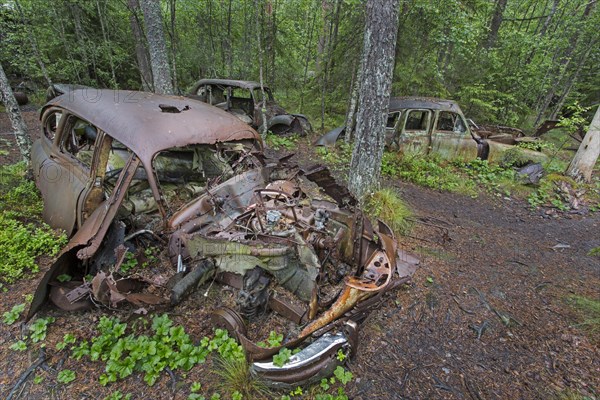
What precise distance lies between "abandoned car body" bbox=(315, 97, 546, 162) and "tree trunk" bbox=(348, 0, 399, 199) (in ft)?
7.47

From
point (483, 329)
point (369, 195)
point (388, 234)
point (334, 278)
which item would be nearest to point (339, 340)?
point (334, 278)

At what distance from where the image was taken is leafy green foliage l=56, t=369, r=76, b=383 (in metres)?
2.17

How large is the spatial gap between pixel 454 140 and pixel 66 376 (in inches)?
296

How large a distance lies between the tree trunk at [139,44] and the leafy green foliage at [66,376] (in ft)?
29.4

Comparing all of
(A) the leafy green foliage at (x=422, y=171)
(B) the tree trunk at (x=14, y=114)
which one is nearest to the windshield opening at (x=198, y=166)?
(B) the tree trunk at (x=14, y=114)

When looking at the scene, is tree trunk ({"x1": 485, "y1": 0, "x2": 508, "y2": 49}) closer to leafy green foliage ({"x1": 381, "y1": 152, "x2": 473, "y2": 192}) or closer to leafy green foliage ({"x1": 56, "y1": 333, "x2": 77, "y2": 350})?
leafy green foliage ({"x1": 381, "y1": 152, "x2": 473, "y2": 192})

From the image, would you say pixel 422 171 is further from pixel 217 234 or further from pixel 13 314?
pixel 13 314

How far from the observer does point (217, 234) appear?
2.55 meters

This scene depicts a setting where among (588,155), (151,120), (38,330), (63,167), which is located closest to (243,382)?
(38,330)

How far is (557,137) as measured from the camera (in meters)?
10.5

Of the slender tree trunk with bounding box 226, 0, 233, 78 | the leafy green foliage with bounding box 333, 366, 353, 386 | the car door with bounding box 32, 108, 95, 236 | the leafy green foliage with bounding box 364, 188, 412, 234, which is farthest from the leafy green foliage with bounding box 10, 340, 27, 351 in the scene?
the slender tree trunk with bounding box 226, 0, 233, 78

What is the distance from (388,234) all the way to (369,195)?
185 centimetres

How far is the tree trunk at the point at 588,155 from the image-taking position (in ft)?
20.8

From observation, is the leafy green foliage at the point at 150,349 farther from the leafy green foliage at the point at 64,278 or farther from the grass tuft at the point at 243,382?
the leafy green foliage at the point at 64,278
